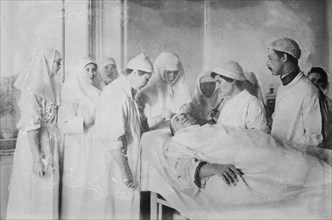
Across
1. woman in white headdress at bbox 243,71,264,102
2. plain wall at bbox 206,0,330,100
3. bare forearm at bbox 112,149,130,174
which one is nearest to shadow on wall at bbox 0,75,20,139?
bare forearm at bbox 112,149,130,174

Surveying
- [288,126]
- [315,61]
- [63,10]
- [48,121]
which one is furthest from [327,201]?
[63,10]

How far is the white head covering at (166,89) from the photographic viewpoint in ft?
6.84

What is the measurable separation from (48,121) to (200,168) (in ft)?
2.58

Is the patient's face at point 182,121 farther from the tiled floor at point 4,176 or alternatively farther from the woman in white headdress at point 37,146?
the tiled floor at point 4,176

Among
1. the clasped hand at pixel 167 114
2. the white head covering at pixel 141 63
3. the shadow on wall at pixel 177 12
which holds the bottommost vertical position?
the clasped hand at pixel 167 114

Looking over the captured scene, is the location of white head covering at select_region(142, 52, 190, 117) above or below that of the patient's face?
above

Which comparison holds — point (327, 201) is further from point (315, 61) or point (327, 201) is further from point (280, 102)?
point (315, 61)

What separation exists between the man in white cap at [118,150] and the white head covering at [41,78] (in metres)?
0.26

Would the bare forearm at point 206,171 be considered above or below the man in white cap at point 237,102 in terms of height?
below

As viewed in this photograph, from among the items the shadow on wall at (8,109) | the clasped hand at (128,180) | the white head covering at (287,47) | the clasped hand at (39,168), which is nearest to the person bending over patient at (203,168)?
the clasped hand at (128,180)

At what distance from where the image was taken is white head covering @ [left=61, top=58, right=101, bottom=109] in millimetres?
2092

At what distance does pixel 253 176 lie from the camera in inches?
79.6

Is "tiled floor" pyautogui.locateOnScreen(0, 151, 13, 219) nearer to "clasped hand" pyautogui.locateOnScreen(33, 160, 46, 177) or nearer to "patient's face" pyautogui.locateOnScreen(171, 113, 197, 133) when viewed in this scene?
"clasped hand" pyautogui.locateOnScreen(33, 160, 46, 177)

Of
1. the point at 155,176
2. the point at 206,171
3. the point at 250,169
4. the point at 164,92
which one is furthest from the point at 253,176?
the point at 164,92
